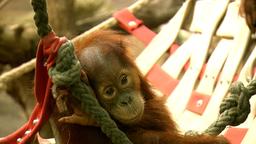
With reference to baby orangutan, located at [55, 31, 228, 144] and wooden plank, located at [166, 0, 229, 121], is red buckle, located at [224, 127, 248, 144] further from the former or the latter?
baby orangutan, located at [55, 31, 228, 144]

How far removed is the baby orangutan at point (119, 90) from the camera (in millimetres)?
1375

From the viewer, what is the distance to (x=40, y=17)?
114 cm

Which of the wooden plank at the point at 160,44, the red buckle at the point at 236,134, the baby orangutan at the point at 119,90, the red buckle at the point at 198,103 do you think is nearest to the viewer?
the baby orangutan at the point at 119,90

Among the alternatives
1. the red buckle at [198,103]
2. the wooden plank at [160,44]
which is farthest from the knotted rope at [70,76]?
the wooden plank at [160,44]

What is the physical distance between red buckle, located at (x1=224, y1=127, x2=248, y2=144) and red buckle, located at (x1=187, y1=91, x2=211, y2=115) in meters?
0.24

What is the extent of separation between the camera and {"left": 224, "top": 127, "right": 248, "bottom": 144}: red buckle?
182cm

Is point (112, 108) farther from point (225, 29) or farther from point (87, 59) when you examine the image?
point (225, 29)

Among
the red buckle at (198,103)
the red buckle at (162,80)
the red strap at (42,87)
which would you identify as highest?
the red strap at (42,87)

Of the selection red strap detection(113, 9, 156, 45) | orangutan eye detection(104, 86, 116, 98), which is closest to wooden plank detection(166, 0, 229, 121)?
red strap detection(113, 9, 156, 45)

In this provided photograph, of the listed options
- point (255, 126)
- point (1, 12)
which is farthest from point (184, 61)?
point (1, 12)

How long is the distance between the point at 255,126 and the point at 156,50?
68 centimetres

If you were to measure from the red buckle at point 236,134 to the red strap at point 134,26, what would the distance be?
2.30 ft

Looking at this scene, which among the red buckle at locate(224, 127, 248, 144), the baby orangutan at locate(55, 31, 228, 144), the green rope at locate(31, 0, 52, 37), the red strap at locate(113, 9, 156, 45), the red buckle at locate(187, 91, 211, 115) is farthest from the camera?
the red strap at locate(113, 9, 156, 45)

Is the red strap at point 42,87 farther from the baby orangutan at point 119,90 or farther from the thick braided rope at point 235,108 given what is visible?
the thick braided rope at point 235,108
